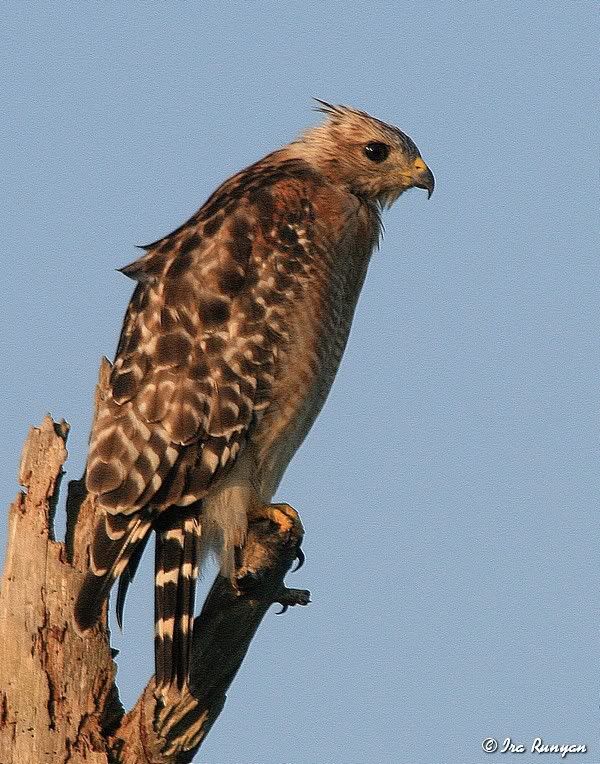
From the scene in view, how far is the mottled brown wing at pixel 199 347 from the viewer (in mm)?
6223

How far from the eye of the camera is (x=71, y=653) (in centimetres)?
556

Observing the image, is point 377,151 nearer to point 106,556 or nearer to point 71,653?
point 106,556

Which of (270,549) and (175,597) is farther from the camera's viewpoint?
(270,549)

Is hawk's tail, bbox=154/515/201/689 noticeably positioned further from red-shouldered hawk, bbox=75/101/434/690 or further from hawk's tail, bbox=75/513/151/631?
hawk's tail, bbox=75/513/151/631

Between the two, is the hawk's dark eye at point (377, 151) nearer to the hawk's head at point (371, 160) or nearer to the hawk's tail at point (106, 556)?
→ the hawk's head at point (371, 160)

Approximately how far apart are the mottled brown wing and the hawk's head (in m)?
0.86

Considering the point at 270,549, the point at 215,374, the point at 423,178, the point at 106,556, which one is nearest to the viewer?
the point at 106,556

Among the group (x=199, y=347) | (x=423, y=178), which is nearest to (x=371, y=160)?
(x=423, y=178)

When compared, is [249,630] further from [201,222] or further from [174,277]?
[201,222]

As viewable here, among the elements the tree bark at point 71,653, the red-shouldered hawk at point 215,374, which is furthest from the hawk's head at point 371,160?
the tree bark at point 71,653

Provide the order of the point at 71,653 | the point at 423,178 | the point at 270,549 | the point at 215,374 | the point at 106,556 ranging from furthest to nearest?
the point at 423,178 < the point at 215,374 < the point at 270,549 < the point at 106,556 < the point at 71,653

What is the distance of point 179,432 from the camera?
638cm

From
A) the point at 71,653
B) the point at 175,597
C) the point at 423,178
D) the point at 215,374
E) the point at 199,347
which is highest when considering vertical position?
the point at 423,178

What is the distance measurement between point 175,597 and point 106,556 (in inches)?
17.5
